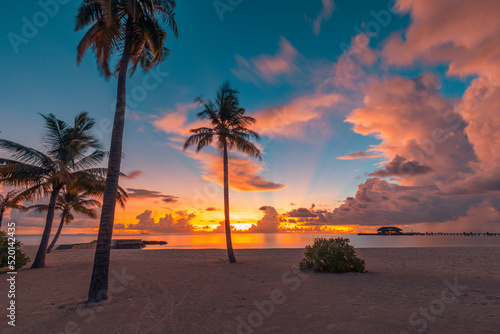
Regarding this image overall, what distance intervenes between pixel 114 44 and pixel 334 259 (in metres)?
14.1

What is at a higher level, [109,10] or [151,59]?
[151,59]

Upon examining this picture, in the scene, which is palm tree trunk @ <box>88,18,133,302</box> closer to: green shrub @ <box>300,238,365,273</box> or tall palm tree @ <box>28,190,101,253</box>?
green shrub @ <box>300,238,365,273</box>

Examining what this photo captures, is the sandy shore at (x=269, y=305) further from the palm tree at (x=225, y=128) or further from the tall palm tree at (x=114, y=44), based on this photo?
the palm tree at (x=225, y=128)

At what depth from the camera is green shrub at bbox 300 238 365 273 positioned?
1367 centimetres

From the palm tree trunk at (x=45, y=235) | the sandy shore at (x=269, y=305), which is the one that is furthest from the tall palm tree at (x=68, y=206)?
the sandy shore at (x=269, y=305)

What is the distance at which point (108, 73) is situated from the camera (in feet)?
42.1

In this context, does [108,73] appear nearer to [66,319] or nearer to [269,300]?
[66,319]

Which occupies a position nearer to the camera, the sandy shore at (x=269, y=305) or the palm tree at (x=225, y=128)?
the sandy shore at (x=269, y=305)

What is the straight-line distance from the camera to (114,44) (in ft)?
36.0

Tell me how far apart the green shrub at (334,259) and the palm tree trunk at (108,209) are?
32.5 feet

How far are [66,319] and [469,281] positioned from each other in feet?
48.7

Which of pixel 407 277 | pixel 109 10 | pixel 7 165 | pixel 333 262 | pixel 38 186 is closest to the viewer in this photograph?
pixel 109 10

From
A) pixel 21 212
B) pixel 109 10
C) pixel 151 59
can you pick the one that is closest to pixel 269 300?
pixel 109 10

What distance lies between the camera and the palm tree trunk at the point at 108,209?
8.70 metres
